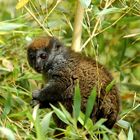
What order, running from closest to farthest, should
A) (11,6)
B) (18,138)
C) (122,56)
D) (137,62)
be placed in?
(18,138) < (122,56) < (137,62) < (11,6)

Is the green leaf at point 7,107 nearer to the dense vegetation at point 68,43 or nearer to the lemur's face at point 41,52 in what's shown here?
the dense vegetation at point 68,43

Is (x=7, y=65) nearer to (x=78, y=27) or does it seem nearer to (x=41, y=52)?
(x=41, y=52)

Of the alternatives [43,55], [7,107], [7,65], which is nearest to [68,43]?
[43,55]

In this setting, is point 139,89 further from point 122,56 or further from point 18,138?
point 18,138

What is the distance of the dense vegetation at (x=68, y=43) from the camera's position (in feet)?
12.4

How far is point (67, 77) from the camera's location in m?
4.64

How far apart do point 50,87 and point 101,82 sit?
0.38 m

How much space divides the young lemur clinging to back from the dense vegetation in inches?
4.0

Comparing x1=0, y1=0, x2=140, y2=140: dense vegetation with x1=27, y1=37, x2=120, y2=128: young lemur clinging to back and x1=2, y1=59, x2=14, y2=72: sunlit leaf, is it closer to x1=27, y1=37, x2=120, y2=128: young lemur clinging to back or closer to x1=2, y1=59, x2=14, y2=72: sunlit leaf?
x1=2, y1=59, x2=14, y2=72: sunlit leaf

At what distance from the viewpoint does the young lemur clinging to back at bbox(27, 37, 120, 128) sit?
4.48 metres

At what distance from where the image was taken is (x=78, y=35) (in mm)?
4512

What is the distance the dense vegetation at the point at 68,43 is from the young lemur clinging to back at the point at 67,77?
10 centimetres

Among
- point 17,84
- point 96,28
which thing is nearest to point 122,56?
point 96,28

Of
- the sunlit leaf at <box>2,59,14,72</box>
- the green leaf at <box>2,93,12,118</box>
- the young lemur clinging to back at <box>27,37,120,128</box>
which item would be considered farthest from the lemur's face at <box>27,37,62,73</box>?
the green leaf at <box>2,93,12,118</box>
